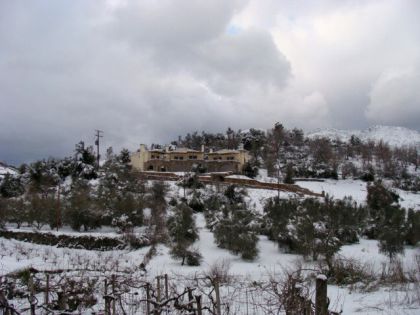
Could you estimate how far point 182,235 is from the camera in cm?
2130

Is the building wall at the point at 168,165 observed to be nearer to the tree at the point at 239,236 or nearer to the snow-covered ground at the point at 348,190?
the snow-covered ground at the point at 348,190

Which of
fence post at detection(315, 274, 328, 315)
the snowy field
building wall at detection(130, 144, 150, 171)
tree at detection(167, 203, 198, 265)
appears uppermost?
building wall at detection(130, 144, 150, 171)

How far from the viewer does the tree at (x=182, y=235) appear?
1956cm

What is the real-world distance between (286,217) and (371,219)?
26.1 feet

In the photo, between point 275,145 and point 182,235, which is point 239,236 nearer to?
point 182,235

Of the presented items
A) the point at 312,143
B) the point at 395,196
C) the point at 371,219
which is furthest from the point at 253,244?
the point at 312,143

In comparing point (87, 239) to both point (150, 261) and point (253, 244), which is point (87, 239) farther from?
point (253, 244)

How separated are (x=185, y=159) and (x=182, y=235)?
40.0 metres

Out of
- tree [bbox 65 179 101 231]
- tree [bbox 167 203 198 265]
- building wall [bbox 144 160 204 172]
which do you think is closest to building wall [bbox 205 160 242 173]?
building wall [bbox 144 160 204 172]

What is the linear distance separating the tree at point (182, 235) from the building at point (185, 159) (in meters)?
34.3

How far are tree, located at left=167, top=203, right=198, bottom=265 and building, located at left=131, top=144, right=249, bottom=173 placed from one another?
34.3 metres

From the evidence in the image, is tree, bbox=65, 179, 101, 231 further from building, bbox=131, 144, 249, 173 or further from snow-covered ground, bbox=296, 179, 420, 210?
building, bbox=131, 144, 249, 173

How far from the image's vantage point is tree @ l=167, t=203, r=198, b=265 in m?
19.6

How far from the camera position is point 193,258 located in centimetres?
1938
